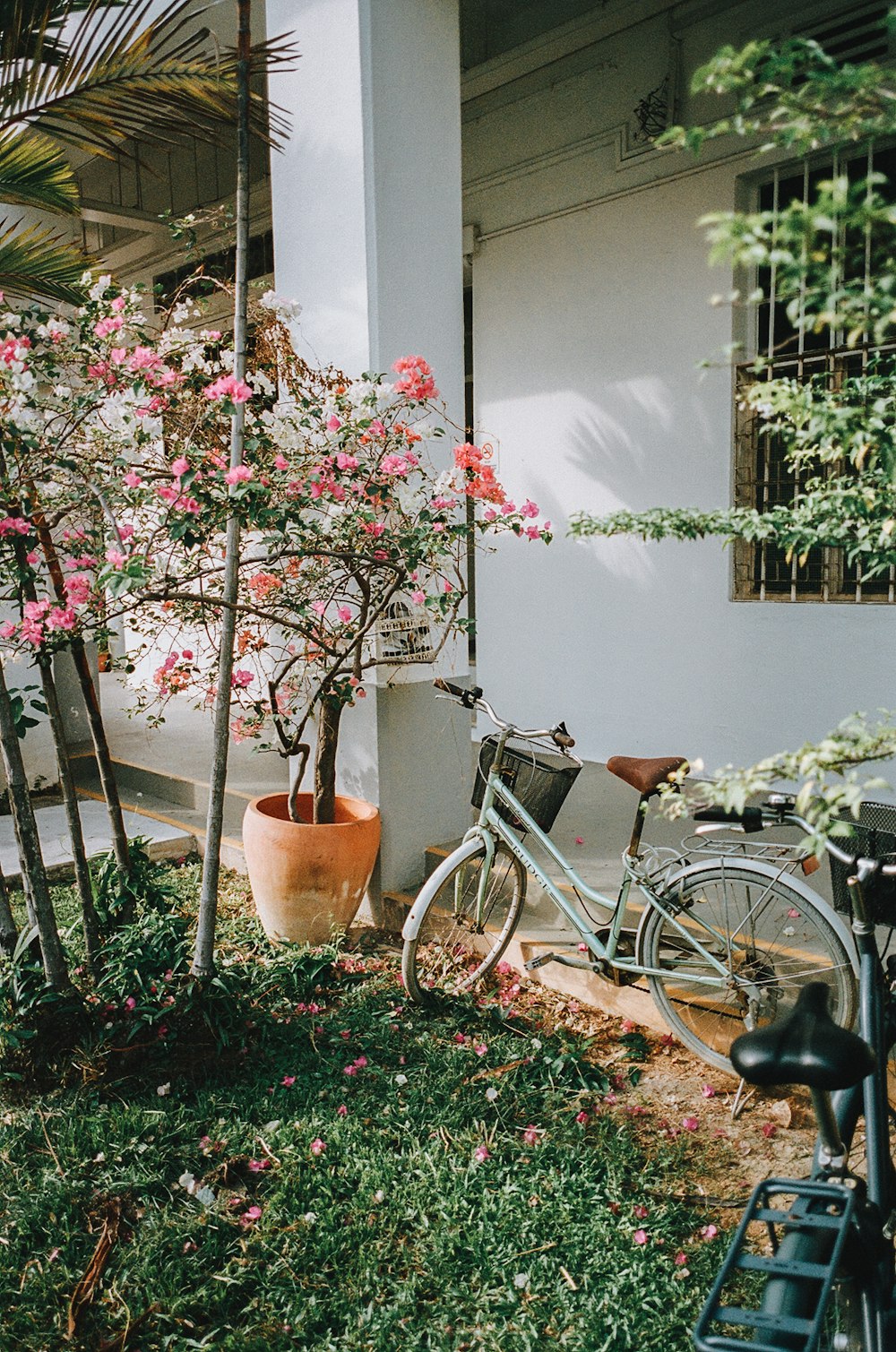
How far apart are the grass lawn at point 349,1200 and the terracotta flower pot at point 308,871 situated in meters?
0.65

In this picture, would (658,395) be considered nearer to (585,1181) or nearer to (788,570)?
(788,570)

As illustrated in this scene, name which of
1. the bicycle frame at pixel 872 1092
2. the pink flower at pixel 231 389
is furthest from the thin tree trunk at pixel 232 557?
the bicycle frame at pixel 872 1092

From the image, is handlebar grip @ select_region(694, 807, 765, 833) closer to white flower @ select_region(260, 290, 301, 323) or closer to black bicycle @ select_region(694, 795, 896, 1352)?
black bicycle @ select_region(694, 795, 896, 1352)

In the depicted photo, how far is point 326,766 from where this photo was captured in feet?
13.2

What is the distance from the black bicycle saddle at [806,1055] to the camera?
128 centimetres

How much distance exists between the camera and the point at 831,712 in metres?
4.90

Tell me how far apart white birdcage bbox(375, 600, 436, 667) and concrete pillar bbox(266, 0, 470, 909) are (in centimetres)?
9

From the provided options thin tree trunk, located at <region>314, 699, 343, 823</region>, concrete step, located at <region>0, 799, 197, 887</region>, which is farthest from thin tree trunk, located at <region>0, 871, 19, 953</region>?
concrete step, located at <region>0, 799, 197, 887</region>

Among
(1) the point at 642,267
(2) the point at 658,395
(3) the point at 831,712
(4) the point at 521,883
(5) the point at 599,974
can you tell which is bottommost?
(5) the point at 599,974

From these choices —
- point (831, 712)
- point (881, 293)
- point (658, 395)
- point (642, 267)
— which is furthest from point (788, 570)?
point (881, 293)

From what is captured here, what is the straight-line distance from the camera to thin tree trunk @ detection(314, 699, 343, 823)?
3.97 meters

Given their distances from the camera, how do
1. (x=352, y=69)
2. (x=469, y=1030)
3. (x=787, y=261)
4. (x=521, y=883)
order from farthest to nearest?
(x=352, y=69), (x=521, y=883), (x=469, y=1030), (x=787, y=261)

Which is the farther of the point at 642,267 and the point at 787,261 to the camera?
the point at 642,267

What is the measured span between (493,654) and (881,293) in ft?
17.8
